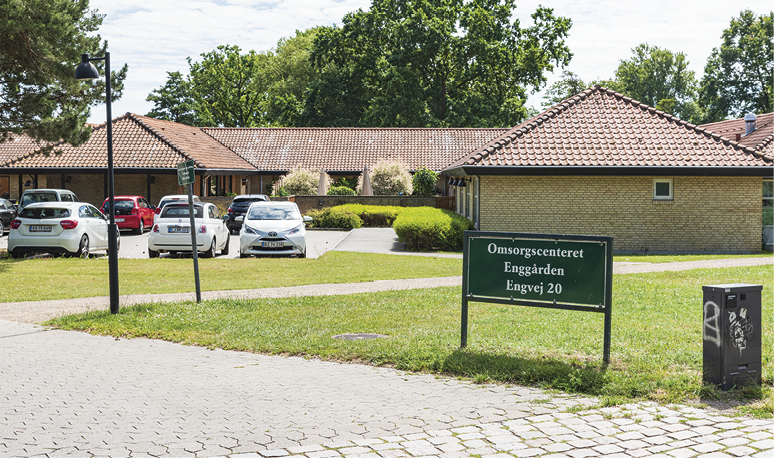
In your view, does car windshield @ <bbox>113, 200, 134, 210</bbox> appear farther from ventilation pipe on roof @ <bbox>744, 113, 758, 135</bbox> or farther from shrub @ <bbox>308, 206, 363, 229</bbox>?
ventilation pipe on roof @ <bbox>744, 113, 758, 135</bbox>

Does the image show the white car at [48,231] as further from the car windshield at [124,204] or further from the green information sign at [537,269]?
the green information sign at [537,269]

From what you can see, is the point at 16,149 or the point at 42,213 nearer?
the point at 42,213

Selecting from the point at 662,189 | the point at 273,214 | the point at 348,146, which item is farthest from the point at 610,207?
the point at 348,146

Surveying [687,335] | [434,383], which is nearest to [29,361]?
[434,383]

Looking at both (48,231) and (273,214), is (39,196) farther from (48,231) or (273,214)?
(273,214)

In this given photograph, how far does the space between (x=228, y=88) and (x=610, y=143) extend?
59449 mm

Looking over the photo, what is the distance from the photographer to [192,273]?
52.3 feet

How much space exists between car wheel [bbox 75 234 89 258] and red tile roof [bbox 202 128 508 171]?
25.2 metres

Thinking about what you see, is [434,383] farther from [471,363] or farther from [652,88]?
[652,88]

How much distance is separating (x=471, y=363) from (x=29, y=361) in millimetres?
4644

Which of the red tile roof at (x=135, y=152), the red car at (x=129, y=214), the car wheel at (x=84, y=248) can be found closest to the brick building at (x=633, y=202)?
the car wheel at (x=84, y=248)

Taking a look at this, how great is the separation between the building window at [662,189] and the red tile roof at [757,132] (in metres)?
8.11

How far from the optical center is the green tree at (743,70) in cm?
5578

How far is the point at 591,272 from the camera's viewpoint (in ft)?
22.6
